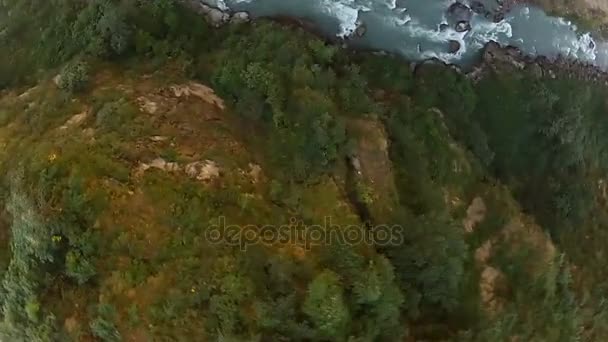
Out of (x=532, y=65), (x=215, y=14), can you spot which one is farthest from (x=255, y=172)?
(x=532, y=65)

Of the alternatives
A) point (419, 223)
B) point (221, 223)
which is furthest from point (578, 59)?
point (221, 223)

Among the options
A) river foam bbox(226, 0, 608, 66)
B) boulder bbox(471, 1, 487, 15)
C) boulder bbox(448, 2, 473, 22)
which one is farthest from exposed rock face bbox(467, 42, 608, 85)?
boulder bbox(448, 2, 473, 22)

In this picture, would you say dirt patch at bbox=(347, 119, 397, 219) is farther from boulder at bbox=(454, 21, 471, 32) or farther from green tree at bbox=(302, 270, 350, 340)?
boulder at bbox=(454, 21, 471, 32)

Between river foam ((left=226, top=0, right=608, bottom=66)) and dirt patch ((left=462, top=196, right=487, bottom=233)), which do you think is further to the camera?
river foam ((left=226, top=0, right=608, bottom=66))

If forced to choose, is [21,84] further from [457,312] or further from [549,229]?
[549,229]

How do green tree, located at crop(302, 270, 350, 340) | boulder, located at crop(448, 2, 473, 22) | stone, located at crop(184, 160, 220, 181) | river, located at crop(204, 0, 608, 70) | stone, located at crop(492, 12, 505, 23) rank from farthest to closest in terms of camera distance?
stone, located at crop(492, 12, 505, 23) < boulder, located at crop(448, 2, 473, 22) < river, located at crop(204, 0, 608, 70) < stone, located at crop(184, 160, 220, 181) < green tree, located at crop(302, 270, 350, 340)
